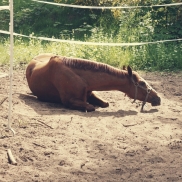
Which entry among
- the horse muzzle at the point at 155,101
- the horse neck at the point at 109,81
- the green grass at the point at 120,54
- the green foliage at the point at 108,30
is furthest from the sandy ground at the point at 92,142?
the green foliage at the point at 108,30

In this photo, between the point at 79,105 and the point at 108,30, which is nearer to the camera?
the point at 79,105

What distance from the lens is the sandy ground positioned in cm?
491

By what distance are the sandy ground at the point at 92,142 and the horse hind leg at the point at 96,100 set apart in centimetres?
10

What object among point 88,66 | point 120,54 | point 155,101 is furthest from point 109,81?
point 120,54

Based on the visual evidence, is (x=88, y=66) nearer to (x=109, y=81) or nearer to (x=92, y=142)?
(x=109, y=81)

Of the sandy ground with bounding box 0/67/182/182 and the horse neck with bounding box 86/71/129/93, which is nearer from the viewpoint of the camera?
the sandy ground with bounding box 0/67/182/182

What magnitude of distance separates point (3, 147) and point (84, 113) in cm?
197

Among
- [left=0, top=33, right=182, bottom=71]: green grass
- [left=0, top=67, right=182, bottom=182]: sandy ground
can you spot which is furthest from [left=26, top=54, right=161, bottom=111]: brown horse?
[left=0, top=33, right=182, bottom=71]: green grass

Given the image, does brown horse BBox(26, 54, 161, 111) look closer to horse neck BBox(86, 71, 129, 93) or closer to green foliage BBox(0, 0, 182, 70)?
horse neck BBox(86, 71, 129, 93)

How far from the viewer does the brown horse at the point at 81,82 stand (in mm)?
7316

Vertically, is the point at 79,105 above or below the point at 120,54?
below

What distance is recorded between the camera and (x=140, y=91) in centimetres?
754

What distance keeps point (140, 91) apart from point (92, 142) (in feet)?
6.32

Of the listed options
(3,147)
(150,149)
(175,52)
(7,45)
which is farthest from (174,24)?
(3,147)
